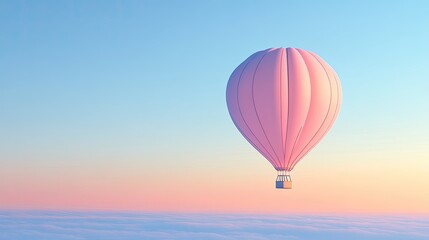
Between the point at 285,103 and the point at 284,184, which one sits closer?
the point at 284,184

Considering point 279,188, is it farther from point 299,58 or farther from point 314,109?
point 299,58

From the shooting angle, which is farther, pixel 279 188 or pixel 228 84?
pixel 228 84

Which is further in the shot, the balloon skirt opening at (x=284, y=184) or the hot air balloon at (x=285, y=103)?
the hot air balloon at (x=285, y=103)

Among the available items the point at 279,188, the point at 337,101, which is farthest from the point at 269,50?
the point at 279,188

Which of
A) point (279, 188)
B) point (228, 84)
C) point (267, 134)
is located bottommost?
point (279, 188)

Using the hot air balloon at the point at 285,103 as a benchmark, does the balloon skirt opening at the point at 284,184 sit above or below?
below

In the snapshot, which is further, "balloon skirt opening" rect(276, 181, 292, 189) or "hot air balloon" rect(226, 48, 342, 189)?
"hot air balloon" rect(226, 48, 342, 189)

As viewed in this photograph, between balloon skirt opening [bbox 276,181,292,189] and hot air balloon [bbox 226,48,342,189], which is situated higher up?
hot air balloon [bbox 226,48,342,189]

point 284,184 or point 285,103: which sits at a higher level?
point 285,103
